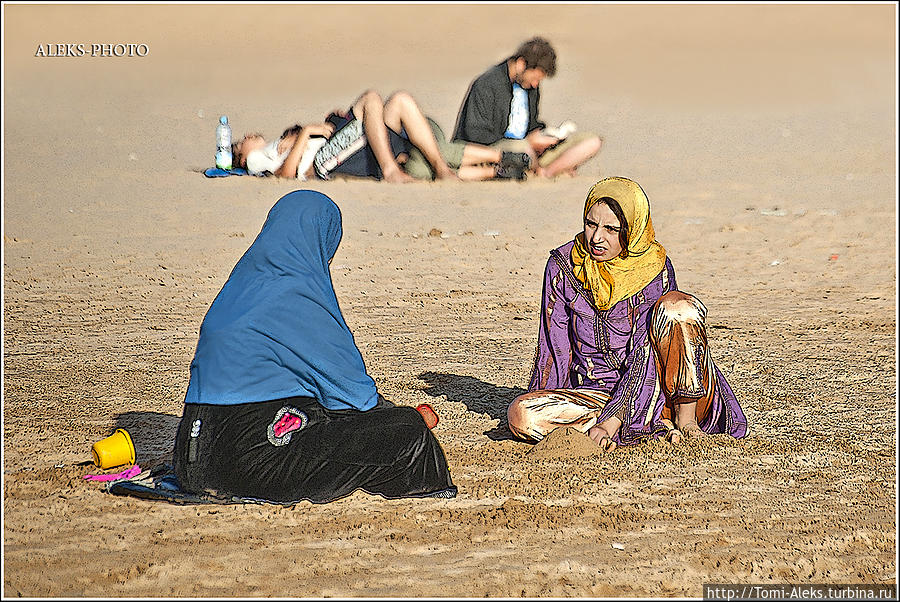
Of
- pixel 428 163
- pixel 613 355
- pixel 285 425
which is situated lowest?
pixel 285 425

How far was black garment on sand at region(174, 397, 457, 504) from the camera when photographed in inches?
176

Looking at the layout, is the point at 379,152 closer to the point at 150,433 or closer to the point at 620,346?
the point at 150,433

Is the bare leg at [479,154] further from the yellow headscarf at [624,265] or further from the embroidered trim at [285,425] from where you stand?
the embroidered trim at [285,425]

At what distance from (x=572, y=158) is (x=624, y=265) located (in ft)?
26.6

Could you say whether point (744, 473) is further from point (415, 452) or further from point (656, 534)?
point (415, 452)

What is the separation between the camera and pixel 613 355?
17.9ft

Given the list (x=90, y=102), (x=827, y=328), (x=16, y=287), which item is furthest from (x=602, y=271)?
(x=90, y=102)

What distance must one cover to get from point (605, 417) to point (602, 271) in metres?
0.68

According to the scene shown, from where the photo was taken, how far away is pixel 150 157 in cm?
1484

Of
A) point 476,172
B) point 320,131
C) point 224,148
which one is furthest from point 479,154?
point 224,148

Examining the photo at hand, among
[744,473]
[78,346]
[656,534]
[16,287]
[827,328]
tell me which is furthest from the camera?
[16,287]

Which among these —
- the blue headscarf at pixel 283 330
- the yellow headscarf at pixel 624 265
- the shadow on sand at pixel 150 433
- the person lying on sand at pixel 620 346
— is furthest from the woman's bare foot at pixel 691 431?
the shadow on sand at pixel 150 433

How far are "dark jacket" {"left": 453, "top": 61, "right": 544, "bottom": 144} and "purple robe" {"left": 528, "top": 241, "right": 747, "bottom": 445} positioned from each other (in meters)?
7.25

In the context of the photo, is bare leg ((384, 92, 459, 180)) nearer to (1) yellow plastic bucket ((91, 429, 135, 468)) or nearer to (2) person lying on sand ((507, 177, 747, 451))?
(2) person lying on sand ((507, 177, 747, 451))
